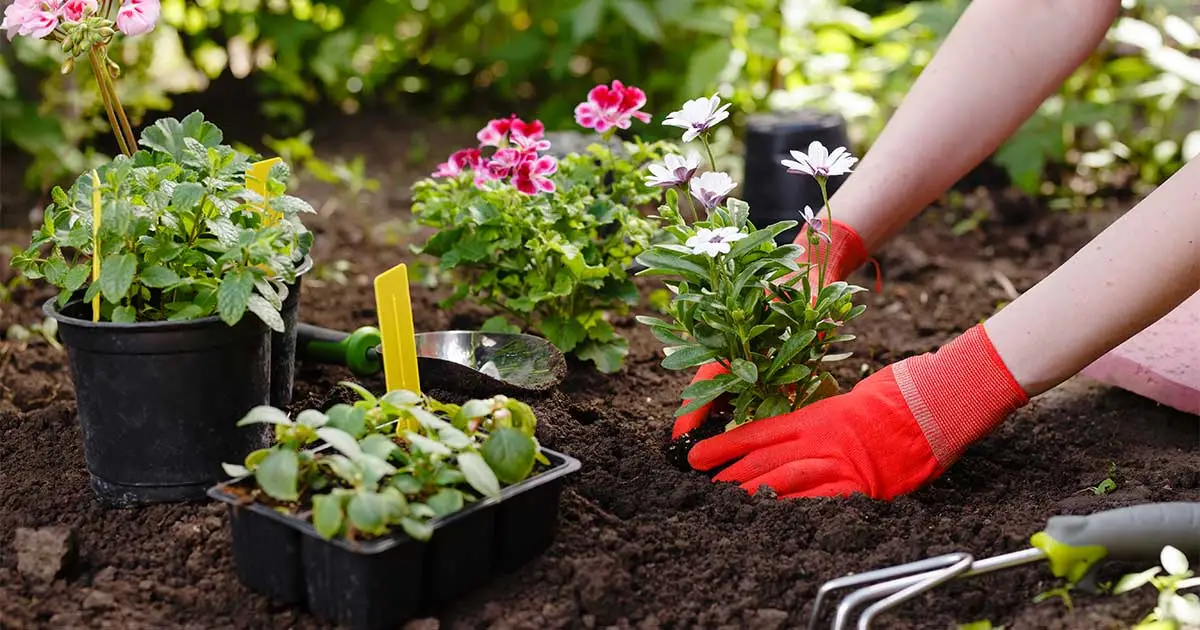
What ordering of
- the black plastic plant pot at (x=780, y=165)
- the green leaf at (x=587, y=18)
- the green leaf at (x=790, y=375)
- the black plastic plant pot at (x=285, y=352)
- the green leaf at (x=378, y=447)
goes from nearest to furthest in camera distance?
the green leaf at (x=378, y=447), the green leaf at (x=790, y=375), the black plastic plant pot at (x=285, y=352), the black plastic plant pot at (x=780, y=165), the green leaf at (x=587, y=18)

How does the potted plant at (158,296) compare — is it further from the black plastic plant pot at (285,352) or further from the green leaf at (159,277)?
the black plastic plant pot at (285,352)

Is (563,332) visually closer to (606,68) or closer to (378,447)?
(378,447)

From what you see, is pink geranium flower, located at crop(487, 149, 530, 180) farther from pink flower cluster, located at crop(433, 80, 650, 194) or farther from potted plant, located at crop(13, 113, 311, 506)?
potted plant, located at crop(13, 113, 311, 506)

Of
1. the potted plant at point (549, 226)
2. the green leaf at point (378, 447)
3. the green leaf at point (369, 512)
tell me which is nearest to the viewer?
the green leaf at point (369, 512)

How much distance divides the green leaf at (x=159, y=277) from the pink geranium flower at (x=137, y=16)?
1.12 feet

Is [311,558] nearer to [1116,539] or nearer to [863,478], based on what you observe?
[863,478]

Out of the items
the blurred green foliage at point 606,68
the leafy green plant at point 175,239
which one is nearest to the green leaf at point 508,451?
the leafy green plant at point 175,239

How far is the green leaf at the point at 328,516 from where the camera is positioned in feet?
4.52

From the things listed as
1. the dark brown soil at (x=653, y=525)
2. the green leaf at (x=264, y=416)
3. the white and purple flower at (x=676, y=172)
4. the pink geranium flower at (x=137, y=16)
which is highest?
the pink geranium flower at (x=137, y=16)

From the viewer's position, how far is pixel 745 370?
1.76m

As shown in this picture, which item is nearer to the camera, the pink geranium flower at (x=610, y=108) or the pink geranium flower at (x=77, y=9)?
the pink geranium flower at (x=77, y=9)

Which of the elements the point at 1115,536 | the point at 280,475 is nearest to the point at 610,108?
the point at 280,475

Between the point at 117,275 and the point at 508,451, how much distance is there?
1.91ft

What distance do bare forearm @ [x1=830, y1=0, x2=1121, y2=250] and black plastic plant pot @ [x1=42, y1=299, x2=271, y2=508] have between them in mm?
1079
